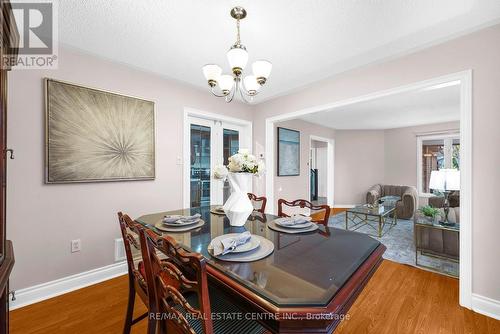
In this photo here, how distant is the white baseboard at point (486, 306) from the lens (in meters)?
1.73

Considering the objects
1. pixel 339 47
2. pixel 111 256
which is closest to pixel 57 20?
pixel 111 256

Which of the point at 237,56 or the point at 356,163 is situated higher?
the point at 237,56

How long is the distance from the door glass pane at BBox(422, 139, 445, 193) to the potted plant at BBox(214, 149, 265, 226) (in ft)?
20.6

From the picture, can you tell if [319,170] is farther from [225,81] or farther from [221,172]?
[221,172]

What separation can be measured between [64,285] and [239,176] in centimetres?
213

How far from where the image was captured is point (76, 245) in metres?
2.19

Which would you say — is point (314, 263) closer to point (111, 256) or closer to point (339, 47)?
point (339, 47)

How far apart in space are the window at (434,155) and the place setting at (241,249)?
21.2 feet

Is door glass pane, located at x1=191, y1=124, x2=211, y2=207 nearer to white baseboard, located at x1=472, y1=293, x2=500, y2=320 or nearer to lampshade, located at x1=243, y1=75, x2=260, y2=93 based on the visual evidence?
lampshade, located at x1=243, y1=75, x2=260, y2=93

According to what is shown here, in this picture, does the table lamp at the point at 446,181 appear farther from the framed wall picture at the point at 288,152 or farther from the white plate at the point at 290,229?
the framed wall picture at the point at 288,152

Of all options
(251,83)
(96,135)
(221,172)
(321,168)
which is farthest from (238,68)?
(321,168)

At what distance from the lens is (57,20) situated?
5.69 ft

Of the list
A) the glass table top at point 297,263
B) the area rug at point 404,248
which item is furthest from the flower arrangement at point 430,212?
the glass table top at point 297,263

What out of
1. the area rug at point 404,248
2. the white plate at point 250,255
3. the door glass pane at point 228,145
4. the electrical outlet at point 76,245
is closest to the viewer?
the white plate at point 250,255
